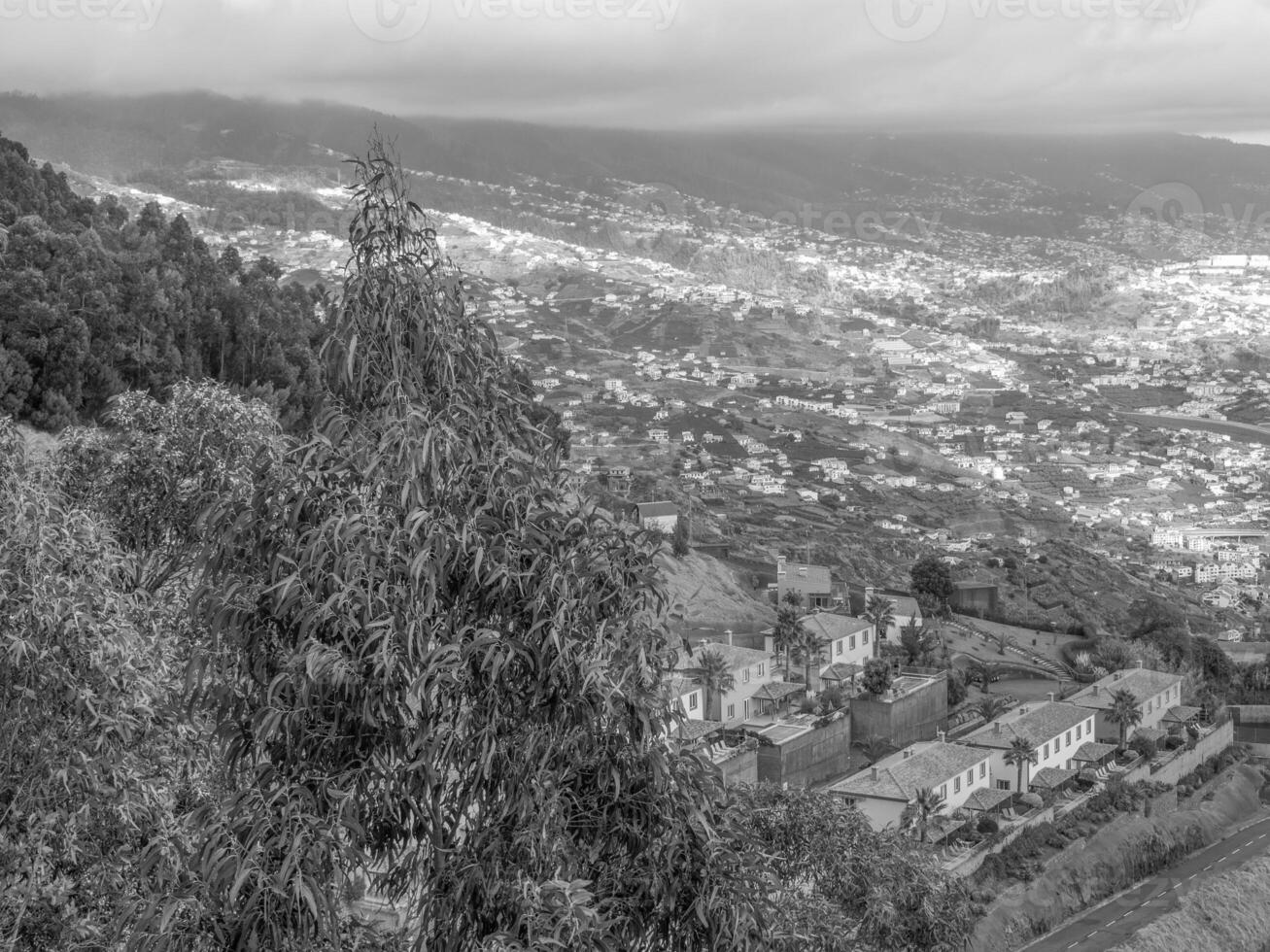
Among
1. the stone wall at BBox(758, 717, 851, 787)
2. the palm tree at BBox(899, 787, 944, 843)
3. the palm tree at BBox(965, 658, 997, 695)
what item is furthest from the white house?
the palm tree at BBox(965, 658, 997, 695)

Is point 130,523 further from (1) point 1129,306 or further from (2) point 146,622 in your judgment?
(1) point 1129,306

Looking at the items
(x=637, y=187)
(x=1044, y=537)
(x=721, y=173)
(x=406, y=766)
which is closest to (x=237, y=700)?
(x=406, y=766)

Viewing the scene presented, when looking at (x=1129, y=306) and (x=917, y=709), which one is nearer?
(x=917, y=709)

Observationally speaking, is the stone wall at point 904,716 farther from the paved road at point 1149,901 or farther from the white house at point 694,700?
the paved road at point 1149,901

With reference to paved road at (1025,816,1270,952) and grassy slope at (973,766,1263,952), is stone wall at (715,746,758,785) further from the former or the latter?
paved road at (1025,816,1270,952)

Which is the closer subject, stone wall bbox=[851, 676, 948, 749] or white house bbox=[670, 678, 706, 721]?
white house bbox=[670, 678, 706, 721]

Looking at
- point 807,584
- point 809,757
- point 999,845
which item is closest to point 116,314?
point 809,757

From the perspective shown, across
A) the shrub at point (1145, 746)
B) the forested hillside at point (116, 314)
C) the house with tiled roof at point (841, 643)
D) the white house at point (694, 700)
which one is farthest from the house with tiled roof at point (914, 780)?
the forested hillside at point (116, 314)
